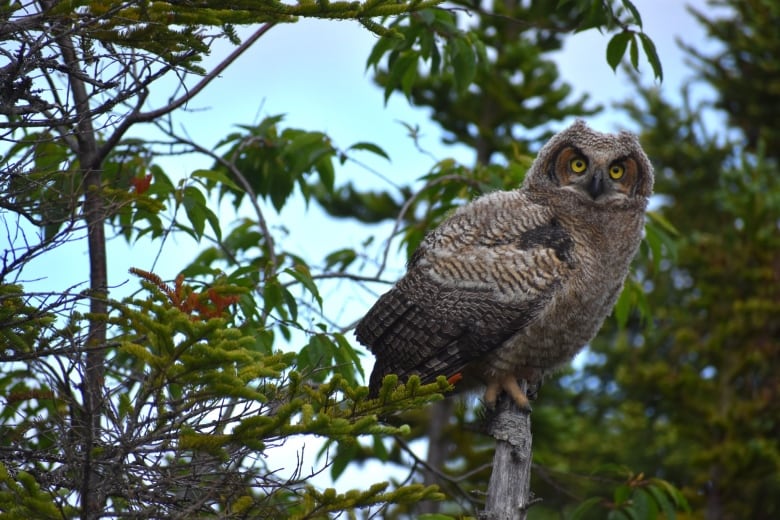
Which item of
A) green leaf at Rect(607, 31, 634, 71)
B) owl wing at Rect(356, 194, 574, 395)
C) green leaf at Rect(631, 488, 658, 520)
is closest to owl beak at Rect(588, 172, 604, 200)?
owl wing at Rect(356, 194, 574, 395)

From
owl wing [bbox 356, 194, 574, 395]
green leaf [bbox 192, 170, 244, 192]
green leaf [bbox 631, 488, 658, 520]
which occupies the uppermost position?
green leaf [bbox 192, 170, 244, 192]

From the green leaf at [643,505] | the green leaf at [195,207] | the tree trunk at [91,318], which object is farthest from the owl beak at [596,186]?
the tree trunk at [91,318]

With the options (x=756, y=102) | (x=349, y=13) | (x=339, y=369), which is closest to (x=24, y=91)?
(x=349, y=13)

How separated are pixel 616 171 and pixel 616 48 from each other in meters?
0.75

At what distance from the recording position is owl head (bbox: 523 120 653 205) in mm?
5090

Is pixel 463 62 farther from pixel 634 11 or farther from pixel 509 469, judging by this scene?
pixel 509 469

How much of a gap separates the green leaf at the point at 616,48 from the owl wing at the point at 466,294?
107 centimetres

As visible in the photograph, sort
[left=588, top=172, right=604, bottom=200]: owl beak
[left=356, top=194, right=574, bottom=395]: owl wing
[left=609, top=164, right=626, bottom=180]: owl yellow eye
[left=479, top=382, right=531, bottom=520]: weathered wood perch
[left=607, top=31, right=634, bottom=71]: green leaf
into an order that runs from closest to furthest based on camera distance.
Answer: [left=479, top=382, right=531, bottom=520]: weathered wood perch → [left=356, top=194, right=574, bottom=395]: owl wing → [left=588, top=172, right=604, bottom=200]: owl beak → [left=609, top=164, right=626, bottom=180]: owl yellow eye → [left=607, top=31, right=634, bottom=71]: green leaf

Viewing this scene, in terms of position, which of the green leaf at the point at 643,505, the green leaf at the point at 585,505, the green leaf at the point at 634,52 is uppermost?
the green leaf at the point at 634,52

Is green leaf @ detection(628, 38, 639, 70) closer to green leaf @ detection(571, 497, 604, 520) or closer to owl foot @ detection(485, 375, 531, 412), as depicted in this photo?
owl foot @ detection(485, 375, 531, 412)

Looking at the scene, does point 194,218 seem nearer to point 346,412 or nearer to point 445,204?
point 346,412

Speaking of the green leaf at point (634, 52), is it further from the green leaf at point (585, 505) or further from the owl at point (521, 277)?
the green leaf at point (585, 505)

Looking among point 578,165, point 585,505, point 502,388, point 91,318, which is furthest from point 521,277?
point 91,318

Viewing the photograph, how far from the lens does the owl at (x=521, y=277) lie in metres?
4.60
